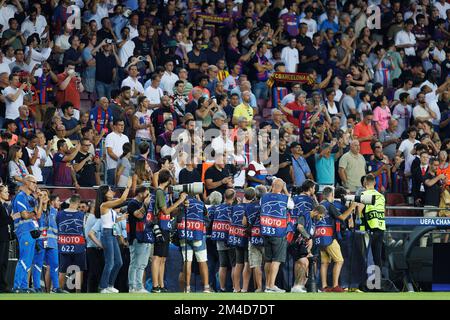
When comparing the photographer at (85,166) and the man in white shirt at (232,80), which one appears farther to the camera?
the man in white shirt at (232,80)

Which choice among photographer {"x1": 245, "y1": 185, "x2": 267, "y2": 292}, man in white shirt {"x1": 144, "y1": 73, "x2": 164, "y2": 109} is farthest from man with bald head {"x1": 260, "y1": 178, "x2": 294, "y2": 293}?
man in white shirt {"x1": 144, "y1": 73, "x2": 164, "y2": 109}

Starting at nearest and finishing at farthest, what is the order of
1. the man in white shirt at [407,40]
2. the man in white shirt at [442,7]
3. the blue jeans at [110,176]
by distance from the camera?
1. the blue jeans at [110,176]
2. the man in white shirt at [407,40]
3. the man in white shirt at [442,7]

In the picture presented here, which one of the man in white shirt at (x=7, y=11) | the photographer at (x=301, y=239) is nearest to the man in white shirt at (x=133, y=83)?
the man in white shirt at (x=7, y=11)

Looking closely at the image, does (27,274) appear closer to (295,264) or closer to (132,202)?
(132,202)

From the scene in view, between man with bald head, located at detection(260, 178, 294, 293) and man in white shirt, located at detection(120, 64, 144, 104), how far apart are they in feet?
17.5

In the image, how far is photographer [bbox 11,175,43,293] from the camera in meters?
17.2

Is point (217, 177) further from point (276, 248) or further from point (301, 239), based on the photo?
point (276, 248)

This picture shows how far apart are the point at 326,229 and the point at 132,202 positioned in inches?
131

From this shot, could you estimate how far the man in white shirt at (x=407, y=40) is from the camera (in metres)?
27.6

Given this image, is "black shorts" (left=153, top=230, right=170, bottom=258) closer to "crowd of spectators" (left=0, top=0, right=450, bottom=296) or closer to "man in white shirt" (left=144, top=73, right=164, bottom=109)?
"crowd of spectators" (left=0, top=0, right=450, bottom=296)

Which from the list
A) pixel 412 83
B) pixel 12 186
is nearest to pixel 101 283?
pixel 12 186

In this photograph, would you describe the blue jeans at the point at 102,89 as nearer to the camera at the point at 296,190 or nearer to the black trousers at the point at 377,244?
the camera at the point at 296,190

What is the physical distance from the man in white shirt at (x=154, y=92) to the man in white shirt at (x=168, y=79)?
337mm

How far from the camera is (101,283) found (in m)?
17.7
